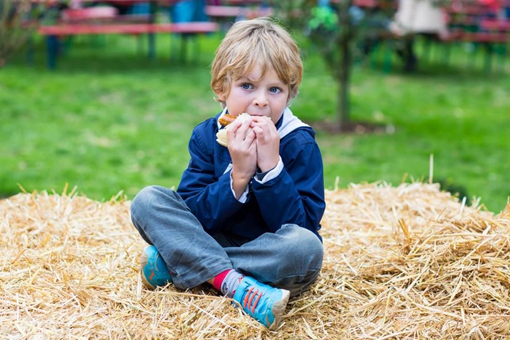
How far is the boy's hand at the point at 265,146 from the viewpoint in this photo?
2955 millimetres

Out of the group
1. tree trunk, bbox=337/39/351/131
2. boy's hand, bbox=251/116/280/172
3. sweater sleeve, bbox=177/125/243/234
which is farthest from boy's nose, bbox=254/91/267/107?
tree trunk, bbox=337/39/351/131

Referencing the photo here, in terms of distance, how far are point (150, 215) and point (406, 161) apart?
4.86 meters

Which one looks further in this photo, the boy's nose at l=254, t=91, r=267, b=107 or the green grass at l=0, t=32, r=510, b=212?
the green grass at l=0, t=32, r=510, b=212

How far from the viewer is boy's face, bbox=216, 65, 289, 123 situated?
3043mm

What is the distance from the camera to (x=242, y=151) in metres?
2.95

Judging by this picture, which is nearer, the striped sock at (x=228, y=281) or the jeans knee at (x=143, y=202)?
the striped sock at (x=228, y=281)

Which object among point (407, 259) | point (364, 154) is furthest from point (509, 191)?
point (407, 259)

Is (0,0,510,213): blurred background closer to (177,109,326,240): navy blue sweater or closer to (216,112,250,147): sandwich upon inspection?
(177,109,326,240): navy blue sweater

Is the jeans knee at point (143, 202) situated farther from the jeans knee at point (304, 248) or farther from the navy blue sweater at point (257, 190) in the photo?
the jeans knee at point (304, 248)

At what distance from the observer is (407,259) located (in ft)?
11.0

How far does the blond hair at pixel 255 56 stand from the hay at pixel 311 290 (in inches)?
37.5

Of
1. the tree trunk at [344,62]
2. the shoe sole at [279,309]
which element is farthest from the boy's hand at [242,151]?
the tree trunk at [344,62]

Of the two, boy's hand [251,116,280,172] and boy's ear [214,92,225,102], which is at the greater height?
boy's ear [214,92,225,102]

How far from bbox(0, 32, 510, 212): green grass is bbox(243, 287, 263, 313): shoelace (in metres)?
3.54
